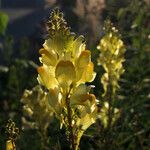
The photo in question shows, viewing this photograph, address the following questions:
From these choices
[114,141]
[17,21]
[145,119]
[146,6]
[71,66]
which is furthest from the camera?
[17,21]

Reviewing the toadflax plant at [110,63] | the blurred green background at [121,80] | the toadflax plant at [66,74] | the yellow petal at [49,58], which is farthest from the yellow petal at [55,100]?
the toadflax plant at [110,63]

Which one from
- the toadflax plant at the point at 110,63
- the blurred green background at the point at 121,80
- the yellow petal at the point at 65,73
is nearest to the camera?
the yellow petal at the point at 65,73

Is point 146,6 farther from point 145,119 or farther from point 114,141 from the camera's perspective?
point 114,141

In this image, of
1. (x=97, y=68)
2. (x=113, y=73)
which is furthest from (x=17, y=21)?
(x=113, y=73)

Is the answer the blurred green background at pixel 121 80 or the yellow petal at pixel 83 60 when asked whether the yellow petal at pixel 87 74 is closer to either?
the yellow petal at pixel 83 60

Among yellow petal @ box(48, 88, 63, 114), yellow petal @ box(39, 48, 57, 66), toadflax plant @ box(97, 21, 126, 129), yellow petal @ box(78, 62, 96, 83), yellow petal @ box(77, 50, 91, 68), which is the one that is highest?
toadflax plant @ box(97, 21, 126, 129)

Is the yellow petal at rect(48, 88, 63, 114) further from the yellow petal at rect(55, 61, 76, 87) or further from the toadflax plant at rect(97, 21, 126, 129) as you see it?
the toadflax plant at rect(97, 21, 126, 129)

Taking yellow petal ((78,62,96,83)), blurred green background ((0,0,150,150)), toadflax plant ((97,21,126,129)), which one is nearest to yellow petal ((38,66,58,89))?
yellow petal ((78,62,96,83))
